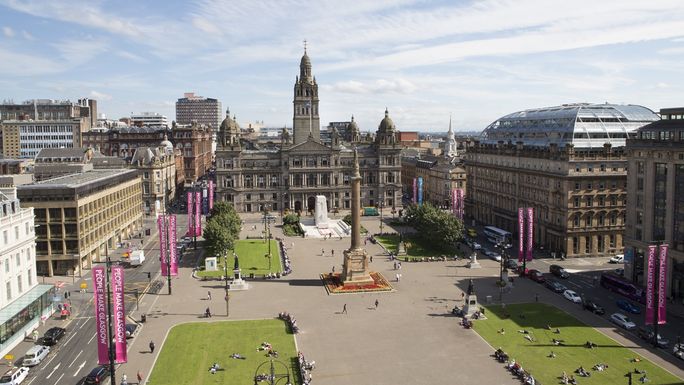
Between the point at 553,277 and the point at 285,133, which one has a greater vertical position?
the point at 285,133

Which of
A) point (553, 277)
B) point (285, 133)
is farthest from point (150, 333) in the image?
point (285, 133)

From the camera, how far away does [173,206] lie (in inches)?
6777

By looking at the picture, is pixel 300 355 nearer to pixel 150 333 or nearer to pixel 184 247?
pixel 150 333

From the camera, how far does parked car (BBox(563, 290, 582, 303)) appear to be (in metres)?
77.8

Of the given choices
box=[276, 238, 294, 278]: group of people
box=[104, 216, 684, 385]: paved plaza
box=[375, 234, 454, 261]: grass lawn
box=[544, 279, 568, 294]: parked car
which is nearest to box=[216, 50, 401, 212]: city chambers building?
box=[276, 238, 294, 278]: group of people

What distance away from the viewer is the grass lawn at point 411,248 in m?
108

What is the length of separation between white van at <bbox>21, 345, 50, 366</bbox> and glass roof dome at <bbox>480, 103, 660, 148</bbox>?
294 feet

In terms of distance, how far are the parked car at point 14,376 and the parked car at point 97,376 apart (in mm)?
5859

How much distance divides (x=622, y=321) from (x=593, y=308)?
550 cm

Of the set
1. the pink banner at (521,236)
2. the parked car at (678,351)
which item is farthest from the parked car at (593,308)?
the pink banner at (521,236)

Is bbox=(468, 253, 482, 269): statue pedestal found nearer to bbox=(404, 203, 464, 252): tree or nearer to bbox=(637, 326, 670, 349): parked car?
bbox=(404, 203, 464, 252): tree

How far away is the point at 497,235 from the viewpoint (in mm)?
117812

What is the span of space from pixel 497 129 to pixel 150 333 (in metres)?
103

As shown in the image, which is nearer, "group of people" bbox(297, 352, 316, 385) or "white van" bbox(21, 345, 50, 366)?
"group of people" bbox(297, 352, 316, 385)
